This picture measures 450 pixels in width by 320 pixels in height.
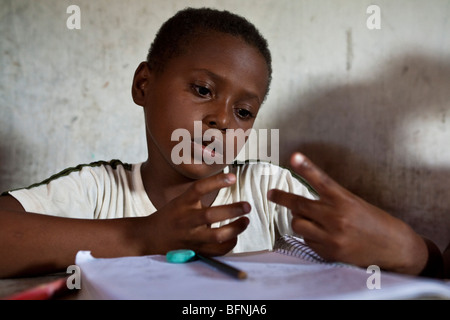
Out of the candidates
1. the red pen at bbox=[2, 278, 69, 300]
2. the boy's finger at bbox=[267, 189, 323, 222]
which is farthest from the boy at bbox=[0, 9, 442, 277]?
the red pen at bbox=[2, 278, 69, 300]

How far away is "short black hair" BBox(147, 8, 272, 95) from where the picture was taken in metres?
0.85

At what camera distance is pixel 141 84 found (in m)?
0.93

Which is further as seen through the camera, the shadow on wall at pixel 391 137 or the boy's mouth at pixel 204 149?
the shadow on wall at pixel 391 137

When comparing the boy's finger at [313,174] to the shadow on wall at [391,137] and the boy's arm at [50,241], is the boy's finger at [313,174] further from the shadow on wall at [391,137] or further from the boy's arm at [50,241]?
the shadow on wall at [391,137]

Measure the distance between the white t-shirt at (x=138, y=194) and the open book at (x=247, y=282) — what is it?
33cm

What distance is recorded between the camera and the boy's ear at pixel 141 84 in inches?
36.4

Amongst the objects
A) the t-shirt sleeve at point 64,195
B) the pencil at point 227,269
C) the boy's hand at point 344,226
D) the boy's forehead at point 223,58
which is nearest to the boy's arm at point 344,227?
the boy's hand at point 344,226

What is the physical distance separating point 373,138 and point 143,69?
61 cm

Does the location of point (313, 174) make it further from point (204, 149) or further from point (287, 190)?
point (287, 190)

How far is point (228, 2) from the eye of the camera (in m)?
1.12

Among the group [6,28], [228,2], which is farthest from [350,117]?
[6,28]

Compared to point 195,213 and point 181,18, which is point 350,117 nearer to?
point 181,18

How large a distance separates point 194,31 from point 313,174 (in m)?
0.52

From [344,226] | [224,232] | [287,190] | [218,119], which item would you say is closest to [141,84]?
[218,119]
